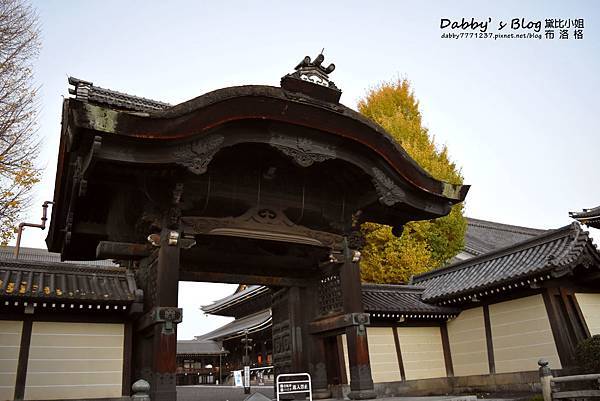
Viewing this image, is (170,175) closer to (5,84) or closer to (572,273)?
(5,84)

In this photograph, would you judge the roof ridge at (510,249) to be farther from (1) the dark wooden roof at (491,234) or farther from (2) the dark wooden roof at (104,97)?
(1) the dark wooden roof at (491,234)

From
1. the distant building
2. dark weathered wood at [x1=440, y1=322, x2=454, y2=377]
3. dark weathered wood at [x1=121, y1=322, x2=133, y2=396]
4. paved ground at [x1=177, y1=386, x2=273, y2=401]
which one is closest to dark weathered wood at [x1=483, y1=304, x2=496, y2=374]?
the distant building

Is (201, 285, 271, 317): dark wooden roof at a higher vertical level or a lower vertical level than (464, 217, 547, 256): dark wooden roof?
lower

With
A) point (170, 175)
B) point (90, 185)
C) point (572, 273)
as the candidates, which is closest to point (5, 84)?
point (90, 185)

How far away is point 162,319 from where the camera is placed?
24.7ft

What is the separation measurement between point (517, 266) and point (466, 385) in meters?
3.89

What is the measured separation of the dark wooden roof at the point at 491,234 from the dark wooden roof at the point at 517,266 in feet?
50.8

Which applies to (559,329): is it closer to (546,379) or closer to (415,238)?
(546,379)

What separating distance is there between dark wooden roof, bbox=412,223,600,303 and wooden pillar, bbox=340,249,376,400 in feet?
16.5

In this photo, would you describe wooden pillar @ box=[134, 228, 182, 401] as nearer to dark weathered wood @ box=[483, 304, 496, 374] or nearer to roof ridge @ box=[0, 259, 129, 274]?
roof ridge @ box=[0, 259, 129, 274]

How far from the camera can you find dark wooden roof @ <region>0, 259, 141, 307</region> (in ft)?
27.7

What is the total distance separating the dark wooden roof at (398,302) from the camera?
515 inches

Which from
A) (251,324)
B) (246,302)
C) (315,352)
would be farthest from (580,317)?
(251,324)

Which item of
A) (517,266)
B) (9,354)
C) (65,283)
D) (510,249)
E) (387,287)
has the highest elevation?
(510,249)
